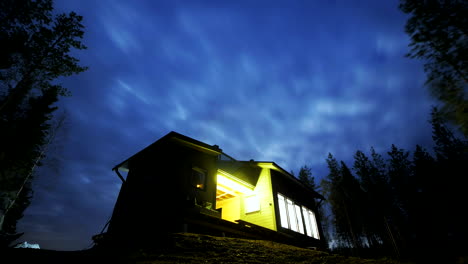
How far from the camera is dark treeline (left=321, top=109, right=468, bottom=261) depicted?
24.1 m

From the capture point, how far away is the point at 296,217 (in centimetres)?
1399

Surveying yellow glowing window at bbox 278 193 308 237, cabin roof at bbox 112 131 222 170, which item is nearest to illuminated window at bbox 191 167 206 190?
cabin roof at bbox 112 131 222 170

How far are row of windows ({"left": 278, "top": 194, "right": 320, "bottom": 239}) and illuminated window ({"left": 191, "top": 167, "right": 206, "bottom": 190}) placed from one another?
575 cm

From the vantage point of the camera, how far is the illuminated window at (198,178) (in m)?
10.2

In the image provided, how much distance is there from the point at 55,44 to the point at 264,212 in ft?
61.7

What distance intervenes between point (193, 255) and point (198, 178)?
5.40 metres

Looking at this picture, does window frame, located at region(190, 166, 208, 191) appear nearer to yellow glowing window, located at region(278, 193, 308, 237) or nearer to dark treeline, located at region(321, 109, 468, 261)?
yellow glowing window, located at region(278, 193, 308, 237)

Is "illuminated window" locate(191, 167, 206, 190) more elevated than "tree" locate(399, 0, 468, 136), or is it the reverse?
"tree" locate(399, 0, 468, 136)

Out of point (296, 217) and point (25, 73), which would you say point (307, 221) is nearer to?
point (296, 217)

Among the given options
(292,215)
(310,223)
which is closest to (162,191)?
(292,215)

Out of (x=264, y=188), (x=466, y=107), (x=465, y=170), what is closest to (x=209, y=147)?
(x=264, y=188)

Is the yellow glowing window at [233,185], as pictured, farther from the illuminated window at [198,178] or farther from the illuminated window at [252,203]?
the illuminated window at [198,178]

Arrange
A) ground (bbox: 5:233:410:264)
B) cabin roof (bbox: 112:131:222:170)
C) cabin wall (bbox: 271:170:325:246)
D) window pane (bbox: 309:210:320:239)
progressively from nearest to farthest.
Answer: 1. ground (bbox: 5:233:410:264)
2. cabin roof (bbox: 112:131:222:170)
3. cabin wall (bbox: 271:170:325:246)
4. window pane (bbox: 309:210:320:239)

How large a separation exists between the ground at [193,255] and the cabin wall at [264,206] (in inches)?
189
